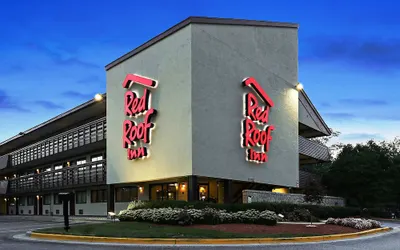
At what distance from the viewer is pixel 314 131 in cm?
4731

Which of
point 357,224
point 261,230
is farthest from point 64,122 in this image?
point 357,224

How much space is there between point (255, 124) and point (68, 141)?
1971cm

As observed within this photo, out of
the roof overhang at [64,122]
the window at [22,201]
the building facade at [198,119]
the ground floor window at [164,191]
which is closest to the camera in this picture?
the building facade at [198,119]

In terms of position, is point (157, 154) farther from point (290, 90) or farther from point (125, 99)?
point (290, 90)

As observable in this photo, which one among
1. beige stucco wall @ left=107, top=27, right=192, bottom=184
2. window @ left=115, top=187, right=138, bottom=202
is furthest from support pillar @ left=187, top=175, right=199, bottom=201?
window @ left=115, top=187, right=138, bottom=202

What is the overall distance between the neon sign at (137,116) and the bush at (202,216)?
24.3ft

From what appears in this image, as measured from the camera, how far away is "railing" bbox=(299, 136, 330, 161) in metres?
40.8

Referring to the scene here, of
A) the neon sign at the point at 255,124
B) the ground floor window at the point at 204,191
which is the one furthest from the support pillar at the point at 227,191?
the ground floor window at the point at 204,191

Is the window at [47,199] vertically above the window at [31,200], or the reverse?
the window at [47,199]

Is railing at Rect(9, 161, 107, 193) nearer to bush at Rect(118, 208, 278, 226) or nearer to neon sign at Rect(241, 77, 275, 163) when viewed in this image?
neon sign at Rect(241, 77, 275, 163)

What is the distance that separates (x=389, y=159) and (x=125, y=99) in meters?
28.1

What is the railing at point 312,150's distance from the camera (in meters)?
40.8

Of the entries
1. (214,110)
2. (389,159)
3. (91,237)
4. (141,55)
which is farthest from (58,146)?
(389,159)

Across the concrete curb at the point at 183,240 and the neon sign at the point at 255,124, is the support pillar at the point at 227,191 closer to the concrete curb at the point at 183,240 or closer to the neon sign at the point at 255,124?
the neon sign at the point at 255,124
